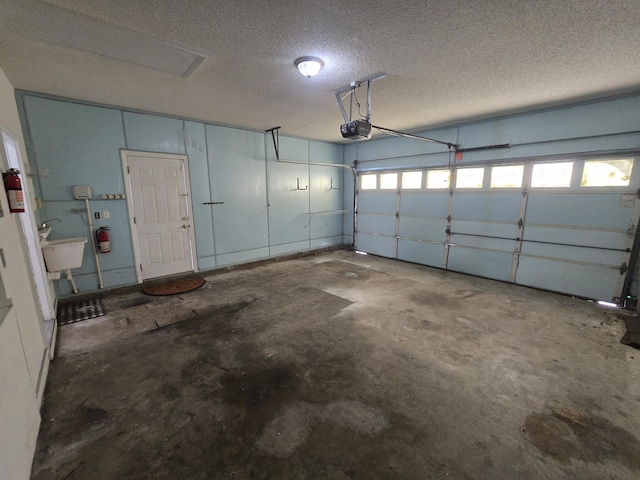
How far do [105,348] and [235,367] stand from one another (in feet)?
4.76

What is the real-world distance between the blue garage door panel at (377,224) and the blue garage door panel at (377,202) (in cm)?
14

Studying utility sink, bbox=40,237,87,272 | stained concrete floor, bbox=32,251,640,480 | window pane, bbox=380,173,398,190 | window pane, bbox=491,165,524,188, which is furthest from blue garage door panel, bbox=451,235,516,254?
utility sink, bbox=40,237,87,272

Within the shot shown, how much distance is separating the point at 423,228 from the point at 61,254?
19.5 feet

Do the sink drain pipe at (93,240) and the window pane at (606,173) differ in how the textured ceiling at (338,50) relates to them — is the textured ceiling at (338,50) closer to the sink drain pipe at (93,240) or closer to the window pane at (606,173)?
the window pane at (606,173)

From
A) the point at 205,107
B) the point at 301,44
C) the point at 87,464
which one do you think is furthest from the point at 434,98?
the point at 87,464

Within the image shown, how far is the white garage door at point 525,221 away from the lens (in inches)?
144

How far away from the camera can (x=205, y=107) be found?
3928 mm

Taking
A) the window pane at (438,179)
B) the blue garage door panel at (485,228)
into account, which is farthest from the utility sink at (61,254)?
the blue garage door panel at (485,228)

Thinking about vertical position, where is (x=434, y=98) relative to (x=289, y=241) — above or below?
above

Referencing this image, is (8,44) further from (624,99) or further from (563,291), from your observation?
(563,291)

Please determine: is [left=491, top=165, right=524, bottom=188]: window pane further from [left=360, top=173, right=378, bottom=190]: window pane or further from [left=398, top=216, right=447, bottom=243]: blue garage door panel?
[left=360, top=173, right=378, bottom=190]: window pane

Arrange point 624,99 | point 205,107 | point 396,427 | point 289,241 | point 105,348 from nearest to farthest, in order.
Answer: point 396,427 < point 105,348 < point 624,99 < point 205,107 < point 289,241

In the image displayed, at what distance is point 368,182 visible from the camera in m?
6.68

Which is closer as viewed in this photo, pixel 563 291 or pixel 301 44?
pixel 301 44
